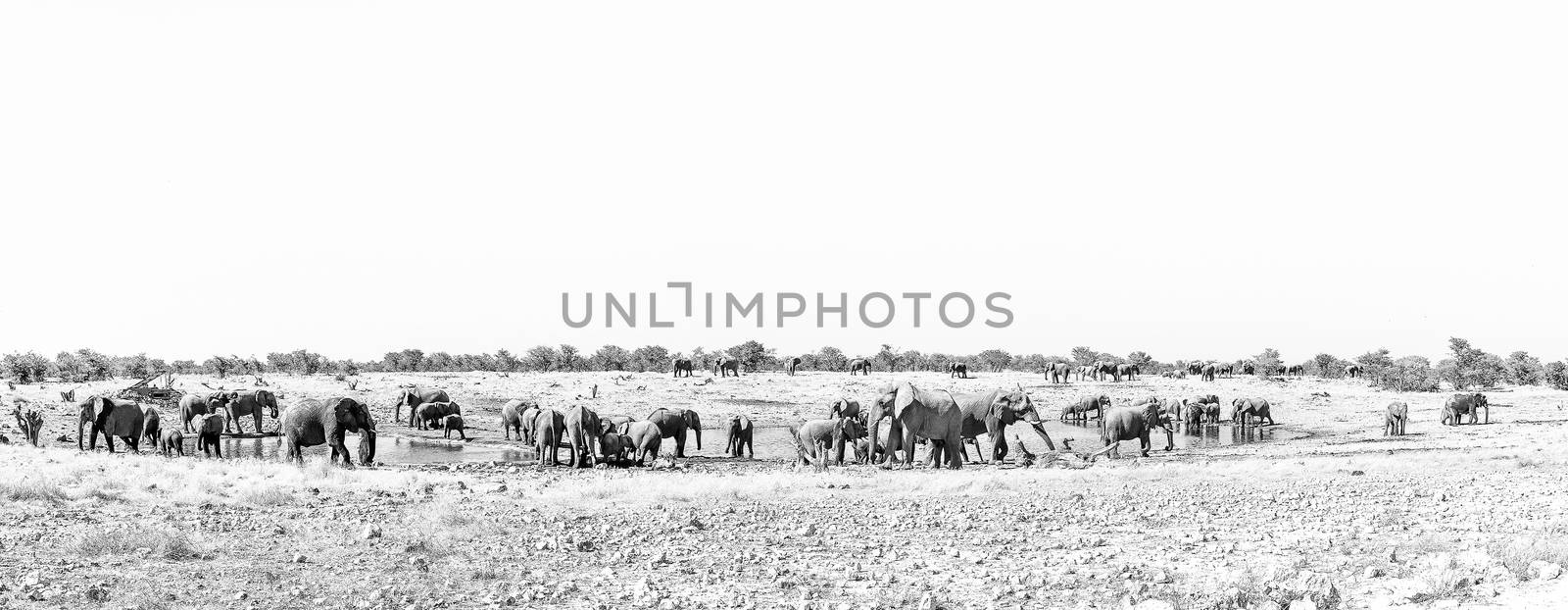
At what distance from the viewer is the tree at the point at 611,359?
8894 cm

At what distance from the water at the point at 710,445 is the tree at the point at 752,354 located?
41913mm

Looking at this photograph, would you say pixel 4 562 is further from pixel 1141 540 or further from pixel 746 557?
pixel 1141 540

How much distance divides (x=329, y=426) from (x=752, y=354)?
6367cm

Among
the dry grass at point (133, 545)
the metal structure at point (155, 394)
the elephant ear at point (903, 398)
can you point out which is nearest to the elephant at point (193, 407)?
the metal structure at point (155, 394)

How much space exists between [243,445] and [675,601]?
91.4 feet

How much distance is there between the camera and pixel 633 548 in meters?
12.0

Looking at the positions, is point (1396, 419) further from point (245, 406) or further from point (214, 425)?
point (245, 406)

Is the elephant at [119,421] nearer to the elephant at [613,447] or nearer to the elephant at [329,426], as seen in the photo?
the elephant at [329,426]

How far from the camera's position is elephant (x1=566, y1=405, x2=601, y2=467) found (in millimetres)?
25938

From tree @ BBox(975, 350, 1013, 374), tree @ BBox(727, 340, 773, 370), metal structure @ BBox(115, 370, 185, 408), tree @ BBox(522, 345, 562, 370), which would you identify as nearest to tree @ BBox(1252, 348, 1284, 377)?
tree @ BBox(975, 350, 1013, 374)

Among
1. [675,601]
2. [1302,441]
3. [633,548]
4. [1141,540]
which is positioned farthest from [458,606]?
[1302,441]

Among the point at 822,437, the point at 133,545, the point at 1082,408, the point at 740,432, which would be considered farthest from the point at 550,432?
the point at 1082,408

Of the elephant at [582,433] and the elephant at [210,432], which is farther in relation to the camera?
the elephant at [210,432]

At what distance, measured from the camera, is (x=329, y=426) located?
2502 centimetres
